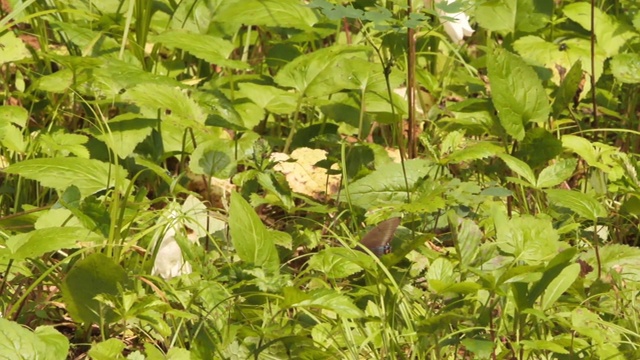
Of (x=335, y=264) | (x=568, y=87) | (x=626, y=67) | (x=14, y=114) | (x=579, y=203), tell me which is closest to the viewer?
(x=335, y=264)

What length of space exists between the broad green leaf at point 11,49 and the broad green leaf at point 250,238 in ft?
3.09

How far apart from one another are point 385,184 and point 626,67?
1061 millimetres

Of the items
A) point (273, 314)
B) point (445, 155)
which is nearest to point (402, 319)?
point (273, 314)

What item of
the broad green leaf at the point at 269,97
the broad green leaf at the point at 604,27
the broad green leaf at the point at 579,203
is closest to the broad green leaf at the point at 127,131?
the broad green leaf at the point at 269,97

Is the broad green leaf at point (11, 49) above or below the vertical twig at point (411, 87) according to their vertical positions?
above

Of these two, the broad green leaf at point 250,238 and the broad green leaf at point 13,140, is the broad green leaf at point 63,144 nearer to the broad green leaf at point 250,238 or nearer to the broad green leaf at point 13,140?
the broad green leaf at point 13,140

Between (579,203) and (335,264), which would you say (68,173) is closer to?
(335,264)

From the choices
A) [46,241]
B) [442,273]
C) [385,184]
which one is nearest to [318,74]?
[385,184]

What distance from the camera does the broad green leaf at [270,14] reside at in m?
2.88

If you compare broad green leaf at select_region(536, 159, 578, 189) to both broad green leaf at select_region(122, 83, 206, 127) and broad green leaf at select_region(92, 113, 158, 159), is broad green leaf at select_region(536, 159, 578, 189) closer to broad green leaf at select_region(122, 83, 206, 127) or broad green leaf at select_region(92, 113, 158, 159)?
broad green leaf at select_region(122, 83, 206, 127)

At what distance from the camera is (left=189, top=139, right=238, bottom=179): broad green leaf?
2.45 meters

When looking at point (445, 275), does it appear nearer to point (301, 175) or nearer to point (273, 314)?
point (273, 314)

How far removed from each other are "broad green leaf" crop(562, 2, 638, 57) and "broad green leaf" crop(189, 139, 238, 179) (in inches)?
55.8

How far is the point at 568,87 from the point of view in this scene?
2.81 metres
